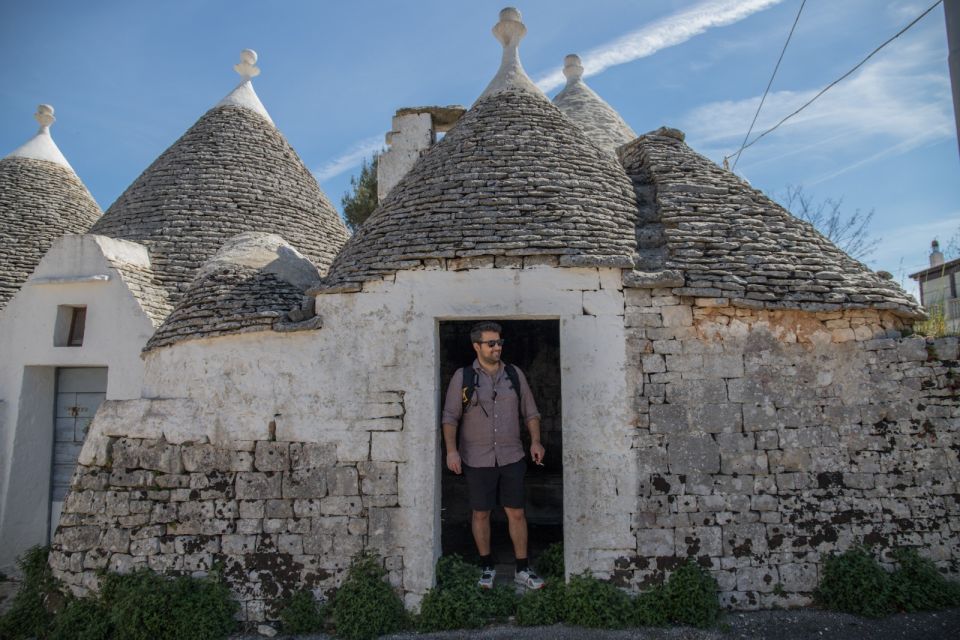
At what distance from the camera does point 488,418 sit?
5.09 meters

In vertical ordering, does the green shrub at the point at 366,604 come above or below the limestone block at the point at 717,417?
below

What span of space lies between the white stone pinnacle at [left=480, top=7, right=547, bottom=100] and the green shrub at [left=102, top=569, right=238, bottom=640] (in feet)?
18.6

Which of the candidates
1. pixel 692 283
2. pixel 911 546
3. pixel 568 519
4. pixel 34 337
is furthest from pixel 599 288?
pixel 34 337

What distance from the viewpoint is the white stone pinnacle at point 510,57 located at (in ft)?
23.1

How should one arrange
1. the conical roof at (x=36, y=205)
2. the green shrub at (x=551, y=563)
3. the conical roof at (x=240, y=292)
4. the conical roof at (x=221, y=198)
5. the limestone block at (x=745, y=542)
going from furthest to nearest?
1. the conical roof at (x=36, y=205)
2. the conical roof at (x=221, y=198)
3. the conical roof at (x=240, y=292)
4. the green shrub at (x=551, y=563)
5. the limestone block at (x=745, y=542)

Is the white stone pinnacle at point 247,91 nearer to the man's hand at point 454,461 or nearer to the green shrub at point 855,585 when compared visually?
the man's hand at point 454,461

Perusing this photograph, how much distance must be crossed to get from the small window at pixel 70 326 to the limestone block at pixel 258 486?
155 inches

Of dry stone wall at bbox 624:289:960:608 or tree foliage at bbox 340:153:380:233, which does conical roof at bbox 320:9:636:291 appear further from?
tree foliage at bbox 340:153:380:233

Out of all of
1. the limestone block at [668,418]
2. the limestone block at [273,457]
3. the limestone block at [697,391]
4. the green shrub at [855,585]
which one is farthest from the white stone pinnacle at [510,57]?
the green shrub at [855,585]

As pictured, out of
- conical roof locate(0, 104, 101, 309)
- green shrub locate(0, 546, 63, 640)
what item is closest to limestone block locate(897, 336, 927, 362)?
green shrub locate(0, 546, 63, 640)

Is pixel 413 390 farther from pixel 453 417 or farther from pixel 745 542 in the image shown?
pixel 745 542

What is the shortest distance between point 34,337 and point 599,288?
7068 mm

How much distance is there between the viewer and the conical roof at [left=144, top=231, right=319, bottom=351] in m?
5.54

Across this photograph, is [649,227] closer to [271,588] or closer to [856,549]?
[856,549]
